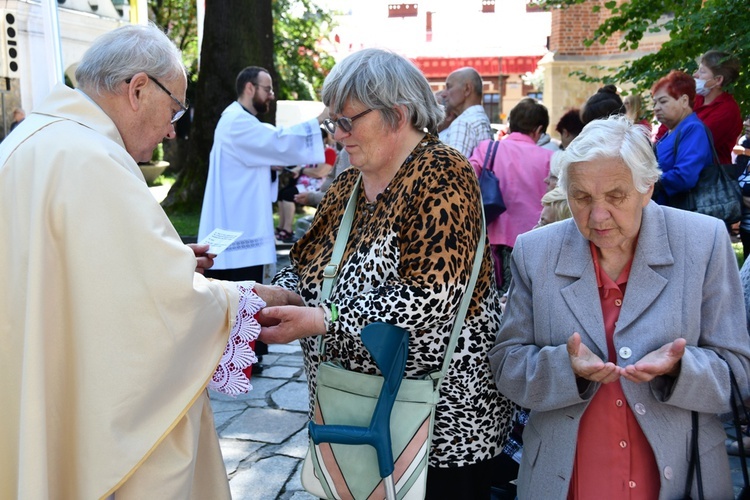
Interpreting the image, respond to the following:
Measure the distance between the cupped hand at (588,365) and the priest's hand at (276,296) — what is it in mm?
978

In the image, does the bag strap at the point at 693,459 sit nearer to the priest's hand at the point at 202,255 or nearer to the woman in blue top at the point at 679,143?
the priest's hand at the point at 202,255

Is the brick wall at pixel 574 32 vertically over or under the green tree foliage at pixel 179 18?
under

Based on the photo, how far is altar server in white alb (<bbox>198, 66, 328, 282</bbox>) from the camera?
5734 millimetres

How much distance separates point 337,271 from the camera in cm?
239

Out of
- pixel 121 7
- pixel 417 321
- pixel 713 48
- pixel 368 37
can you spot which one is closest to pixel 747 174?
pixel 713 48

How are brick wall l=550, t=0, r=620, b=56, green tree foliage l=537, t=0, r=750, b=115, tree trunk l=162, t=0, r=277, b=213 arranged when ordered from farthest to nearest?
brick wall l=550, t=0, r=620, b=56 < tree trunk l=162, t=0, r=277, b=213 < green tree foliage l=537, t=0, r=750, b=115

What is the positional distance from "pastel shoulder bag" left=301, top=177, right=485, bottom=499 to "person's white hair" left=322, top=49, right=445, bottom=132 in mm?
454

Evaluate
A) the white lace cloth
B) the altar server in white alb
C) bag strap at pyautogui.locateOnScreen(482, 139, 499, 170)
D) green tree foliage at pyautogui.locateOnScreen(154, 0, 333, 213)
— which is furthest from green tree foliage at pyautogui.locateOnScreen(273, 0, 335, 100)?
the white lace cloth

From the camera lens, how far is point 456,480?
2.39m

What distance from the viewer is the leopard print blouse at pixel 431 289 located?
7.10ft

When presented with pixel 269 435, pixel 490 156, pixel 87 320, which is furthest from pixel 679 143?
pixel 87 320

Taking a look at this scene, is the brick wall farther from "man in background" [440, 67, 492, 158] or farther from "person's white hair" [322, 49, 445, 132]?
"person's white hair" [322, 49, 445, 132]

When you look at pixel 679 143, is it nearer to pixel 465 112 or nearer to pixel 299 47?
pixel 465 112

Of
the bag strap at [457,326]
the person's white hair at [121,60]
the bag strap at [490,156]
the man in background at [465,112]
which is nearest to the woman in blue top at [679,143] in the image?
the bag strap at [490,156]
